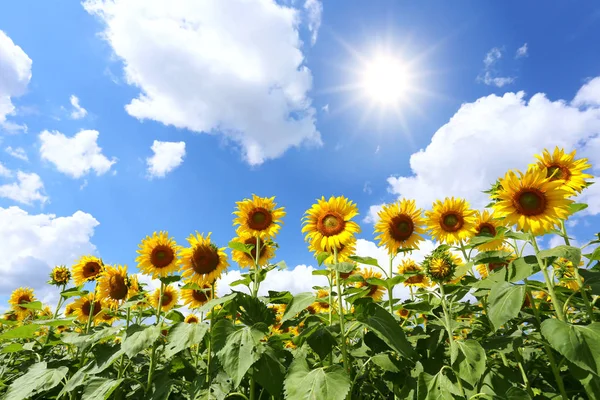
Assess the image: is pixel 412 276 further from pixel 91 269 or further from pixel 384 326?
pixel 91 269

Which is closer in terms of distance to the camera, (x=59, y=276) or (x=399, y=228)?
(x=399, y=228)

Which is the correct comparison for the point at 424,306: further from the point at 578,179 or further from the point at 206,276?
the point at 206,276

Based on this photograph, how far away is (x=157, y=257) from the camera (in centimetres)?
532

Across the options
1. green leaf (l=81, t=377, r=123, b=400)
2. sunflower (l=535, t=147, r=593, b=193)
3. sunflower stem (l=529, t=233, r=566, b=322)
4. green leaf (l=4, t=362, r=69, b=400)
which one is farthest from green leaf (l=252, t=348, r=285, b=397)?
sunflower (l=535, t=147, r=593, b=193)

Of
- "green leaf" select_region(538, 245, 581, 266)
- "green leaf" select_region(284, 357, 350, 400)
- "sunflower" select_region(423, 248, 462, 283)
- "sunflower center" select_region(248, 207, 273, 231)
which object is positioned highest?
"sunflower center" select_region(248, 207, 273, 231)

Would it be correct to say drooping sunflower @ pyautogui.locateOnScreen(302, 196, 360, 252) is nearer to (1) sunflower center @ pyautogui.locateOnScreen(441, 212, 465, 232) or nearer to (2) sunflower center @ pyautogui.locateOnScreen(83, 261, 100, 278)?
(1) sunflower center @ pyautogui.locateOnScreen(441, 212, 465, 232)

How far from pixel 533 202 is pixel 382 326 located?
6.30 feet

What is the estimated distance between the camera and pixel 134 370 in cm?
513

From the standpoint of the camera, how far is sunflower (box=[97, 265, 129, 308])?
536 cm

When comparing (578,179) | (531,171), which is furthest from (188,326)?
(578,179)

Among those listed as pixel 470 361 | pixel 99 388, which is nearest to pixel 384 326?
pixel 470 361

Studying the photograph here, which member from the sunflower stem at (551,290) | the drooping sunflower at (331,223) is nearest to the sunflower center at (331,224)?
the drooping sunflower at (331,223)

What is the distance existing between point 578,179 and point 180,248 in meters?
4.92

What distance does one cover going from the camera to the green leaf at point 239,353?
9.47 ft
